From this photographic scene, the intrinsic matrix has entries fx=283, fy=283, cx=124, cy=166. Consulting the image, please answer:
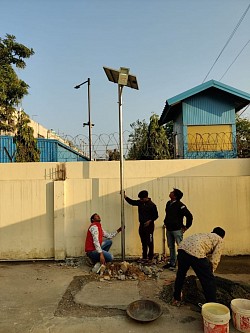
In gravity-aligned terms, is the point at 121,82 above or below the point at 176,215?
above

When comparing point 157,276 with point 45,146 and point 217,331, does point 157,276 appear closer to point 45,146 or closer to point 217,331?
point 217,331

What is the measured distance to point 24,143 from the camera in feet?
32.5

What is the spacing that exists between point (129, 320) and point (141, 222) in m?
2.57

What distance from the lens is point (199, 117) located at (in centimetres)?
959

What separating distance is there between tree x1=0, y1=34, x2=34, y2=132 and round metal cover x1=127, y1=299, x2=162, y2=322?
25.8 feet

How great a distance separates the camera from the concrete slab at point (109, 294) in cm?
437

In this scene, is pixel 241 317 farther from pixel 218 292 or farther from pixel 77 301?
pixel 77 301

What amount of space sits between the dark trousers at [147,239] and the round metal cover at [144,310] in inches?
81.4

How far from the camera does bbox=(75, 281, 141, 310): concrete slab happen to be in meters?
4.37

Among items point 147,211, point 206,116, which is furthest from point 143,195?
point 206,116

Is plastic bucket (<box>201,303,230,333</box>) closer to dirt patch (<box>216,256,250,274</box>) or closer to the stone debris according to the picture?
the stone debris

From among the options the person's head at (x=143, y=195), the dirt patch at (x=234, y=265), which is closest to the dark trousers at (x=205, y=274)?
the dirt patch at (x=234, y=265)

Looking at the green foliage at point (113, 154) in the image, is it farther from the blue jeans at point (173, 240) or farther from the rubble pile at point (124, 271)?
the rubble pile at point (124, 271)

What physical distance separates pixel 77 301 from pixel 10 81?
782cm
